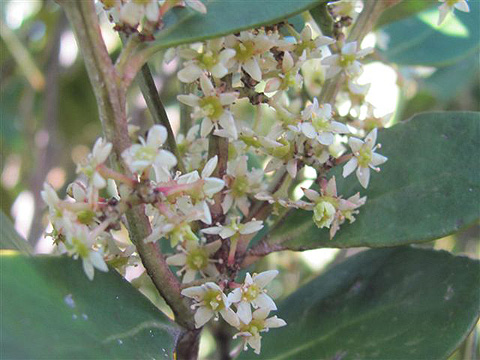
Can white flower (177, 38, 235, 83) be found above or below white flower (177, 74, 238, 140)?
above

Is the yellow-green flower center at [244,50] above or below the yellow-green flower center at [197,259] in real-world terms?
above

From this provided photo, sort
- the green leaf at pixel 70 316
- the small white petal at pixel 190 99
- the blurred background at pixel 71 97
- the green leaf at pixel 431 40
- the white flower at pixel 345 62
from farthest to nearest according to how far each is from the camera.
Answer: the blurred background at pixel 71 97 → the green leaf at pixel 431 40 → the white flower at pixel 345 62 → the small white petal at pixel 190 99 → the green leaf at pixel 70 316

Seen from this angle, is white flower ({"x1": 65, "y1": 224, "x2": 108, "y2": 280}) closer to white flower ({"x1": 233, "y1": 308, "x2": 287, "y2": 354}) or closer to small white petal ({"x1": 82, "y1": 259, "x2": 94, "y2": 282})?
small white petal ({"x1": 82, "y1": 259, "x2": 94, "y2": 282})

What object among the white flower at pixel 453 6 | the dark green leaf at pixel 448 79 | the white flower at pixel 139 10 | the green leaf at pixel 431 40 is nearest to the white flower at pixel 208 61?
the white flower at pixel 139 10

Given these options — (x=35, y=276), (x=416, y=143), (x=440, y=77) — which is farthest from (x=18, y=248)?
(x=440, y=77)

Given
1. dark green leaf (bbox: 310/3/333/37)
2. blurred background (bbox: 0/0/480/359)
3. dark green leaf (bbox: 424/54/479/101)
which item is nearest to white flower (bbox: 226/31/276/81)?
dark green leaf (bbox: 310/3/333/37)

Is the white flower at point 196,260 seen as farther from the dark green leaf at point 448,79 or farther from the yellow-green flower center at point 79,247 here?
the dark green leaf at point 448,79
